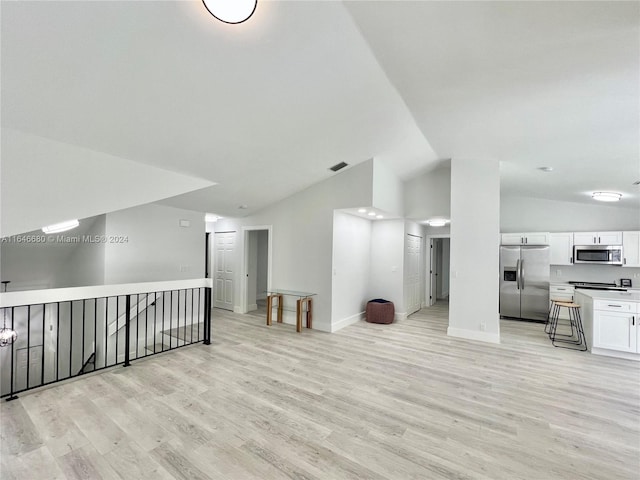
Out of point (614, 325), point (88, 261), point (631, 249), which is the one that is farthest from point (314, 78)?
point (631, 249)

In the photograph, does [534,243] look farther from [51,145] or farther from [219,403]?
[51,145]

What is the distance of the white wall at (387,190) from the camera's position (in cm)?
512

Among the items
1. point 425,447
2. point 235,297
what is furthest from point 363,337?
point 235,297

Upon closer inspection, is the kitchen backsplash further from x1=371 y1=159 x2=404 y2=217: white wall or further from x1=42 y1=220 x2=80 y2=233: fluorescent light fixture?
x1=42 y1=220 x2=80 y2=233: fluorescent light fixture

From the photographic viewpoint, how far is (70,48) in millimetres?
1931

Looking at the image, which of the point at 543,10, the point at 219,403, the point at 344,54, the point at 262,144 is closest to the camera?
the point at 543,10

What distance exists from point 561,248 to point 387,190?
439cm

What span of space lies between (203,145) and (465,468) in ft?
12.9

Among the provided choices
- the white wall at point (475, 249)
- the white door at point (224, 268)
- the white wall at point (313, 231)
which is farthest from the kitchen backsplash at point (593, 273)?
the white door at point (224, 268)

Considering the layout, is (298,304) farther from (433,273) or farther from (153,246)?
(433,273)

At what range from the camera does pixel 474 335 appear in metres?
5.06

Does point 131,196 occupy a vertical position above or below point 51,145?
below

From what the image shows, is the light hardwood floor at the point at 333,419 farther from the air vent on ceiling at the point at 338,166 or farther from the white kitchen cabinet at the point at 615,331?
the air vent on ceiling at the point at 338,166

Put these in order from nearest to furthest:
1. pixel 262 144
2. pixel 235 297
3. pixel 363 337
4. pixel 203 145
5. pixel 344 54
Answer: pixel 344 54 → pixel 203 145 → pixel 262 144 → pixel 363 337 → pixel 235 297
